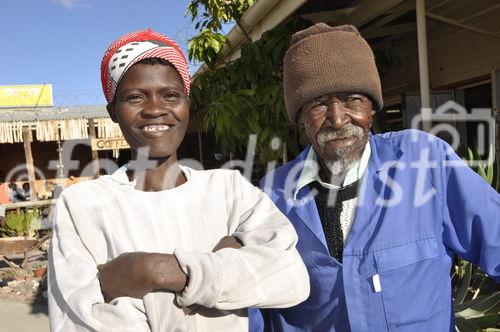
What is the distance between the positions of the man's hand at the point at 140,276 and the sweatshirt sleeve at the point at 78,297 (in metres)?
0.02

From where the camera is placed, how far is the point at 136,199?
1244 millimetres

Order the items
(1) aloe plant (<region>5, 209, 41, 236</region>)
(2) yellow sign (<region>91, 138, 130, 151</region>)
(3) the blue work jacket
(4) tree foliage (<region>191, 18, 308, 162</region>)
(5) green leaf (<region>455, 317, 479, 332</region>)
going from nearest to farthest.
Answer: (3) the blue work jacket, (5) green leaf (<region>455, 317, 479, 332</region>), (4) tree foliage (<region>191, 18, 308, 162</region>), (1) aloe plant (<region>5, 209, 41, 236</region>), (2) yellow sign (<region>91, 138, 130, 151</region>)

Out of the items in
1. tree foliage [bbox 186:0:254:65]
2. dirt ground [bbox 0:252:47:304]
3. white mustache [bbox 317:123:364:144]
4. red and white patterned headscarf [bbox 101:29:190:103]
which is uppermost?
tree foliage [bbox 186:0:254:65]

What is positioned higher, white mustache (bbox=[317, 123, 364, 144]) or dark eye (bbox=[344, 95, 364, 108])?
dark eye (bbox=[344, 95, 364, 108])

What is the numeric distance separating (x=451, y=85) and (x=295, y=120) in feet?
15.0

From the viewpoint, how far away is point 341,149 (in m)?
1.63

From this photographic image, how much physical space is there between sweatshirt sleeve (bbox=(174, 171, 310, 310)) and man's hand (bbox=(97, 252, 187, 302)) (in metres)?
0.02

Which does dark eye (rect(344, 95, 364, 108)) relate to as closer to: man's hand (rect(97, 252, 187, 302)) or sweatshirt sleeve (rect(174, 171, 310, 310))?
sweatshirt sleeve (rect(174, 171, 310, 310))

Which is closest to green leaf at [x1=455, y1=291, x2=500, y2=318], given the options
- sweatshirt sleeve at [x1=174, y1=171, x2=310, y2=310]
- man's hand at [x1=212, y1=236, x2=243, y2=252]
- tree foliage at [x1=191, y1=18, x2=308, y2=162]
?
sweatshirt sleeve at [x1=174, y1=171, x2=310, y2=310]

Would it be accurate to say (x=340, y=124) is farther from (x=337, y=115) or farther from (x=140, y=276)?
(x=140, y=276)

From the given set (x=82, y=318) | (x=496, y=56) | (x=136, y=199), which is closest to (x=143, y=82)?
(x=136, y=199)

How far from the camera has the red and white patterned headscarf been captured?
4.05 ft

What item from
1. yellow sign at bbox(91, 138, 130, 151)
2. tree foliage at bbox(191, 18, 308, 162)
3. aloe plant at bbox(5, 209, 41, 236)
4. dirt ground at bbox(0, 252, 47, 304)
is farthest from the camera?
yellow sign at bbox(91, 138, 130, 151)

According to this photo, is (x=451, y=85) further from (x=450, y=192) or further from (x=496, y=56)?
(x=450, y=192)
